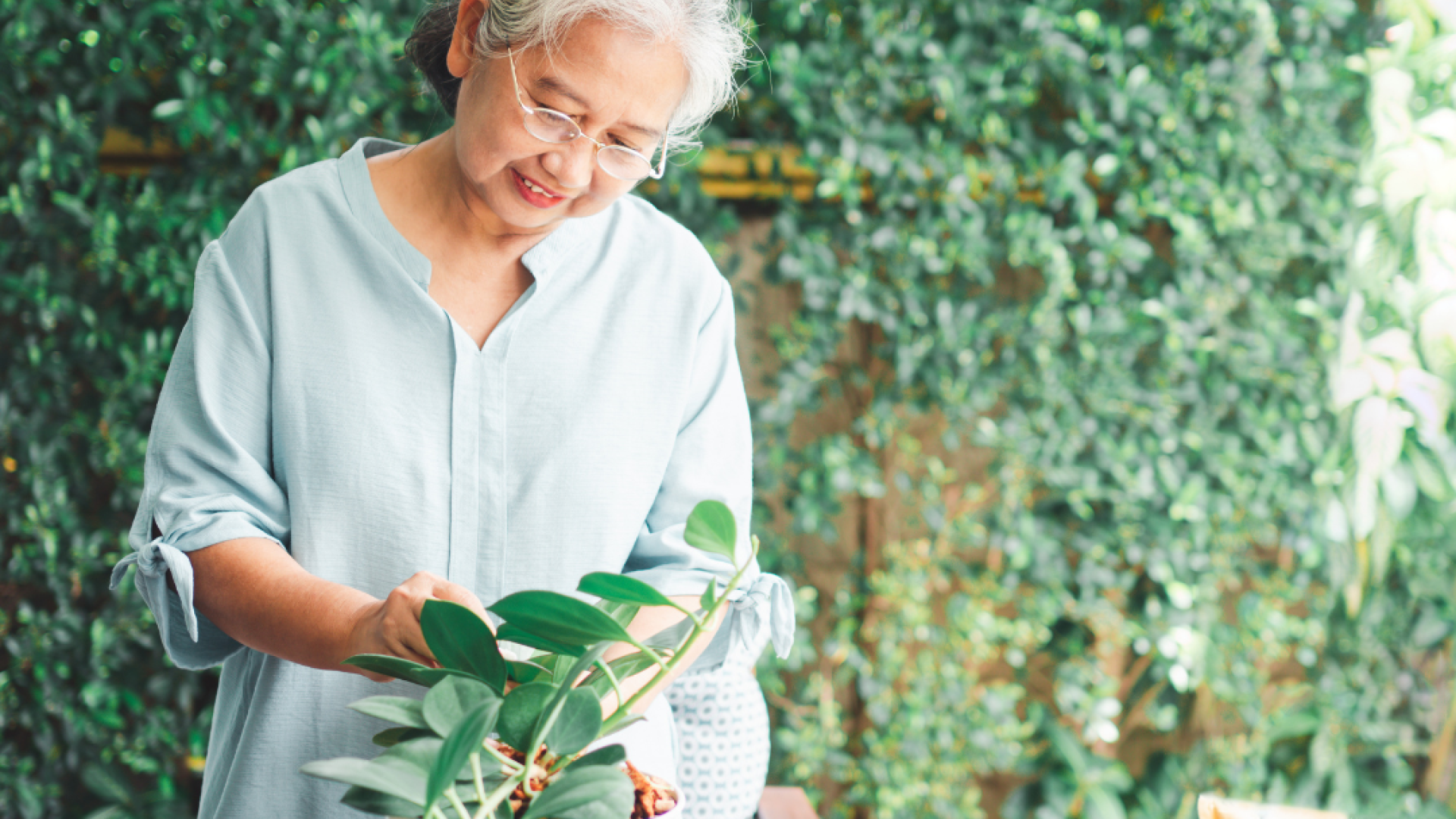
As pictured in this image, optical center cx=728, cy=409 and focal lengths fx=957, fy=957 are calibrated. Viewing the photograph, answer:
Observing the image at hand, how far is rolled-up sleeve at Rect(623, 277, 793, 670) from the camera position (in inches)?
32.7

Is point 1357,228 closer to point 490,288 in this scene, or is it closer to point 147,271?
point 490,288

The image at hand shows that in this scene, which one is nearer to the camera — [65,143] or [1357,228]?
[65,143]

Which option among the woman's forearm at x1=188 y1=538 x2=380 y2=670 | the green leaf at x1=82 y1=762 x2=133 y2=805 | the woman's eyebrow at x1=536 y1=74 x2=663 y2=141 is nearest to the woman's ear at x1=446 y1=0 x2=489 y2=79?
the woman's eyebrow at x1=536 y1=74 x2=663 y2=141

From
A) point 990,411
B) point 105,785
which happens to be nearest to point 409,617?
point 105,785

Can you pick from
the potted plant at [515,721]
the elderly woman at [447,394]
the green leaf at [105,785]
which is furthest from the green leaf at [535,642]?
the green leaf at [105,785]

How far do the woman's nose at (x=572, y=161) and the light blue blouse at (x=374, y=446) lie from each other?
0.11m

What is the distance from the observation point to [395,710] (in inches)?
19.4

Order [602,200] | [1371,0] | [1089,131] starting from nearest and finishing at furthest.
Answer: [602,200] < [1089,131] < [1371,0]

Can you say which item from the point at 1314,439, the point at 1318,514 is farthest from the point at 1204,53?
the point at 1318,514

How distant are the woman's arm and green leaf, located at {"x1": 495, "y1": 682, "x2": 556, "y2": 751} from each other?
0.12 metres

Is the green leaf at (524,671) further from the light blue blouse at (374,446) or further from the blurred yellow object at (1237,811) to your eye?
the blurred yellow object at (1237,811)

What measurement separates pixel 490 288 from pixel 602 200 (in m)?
0.14

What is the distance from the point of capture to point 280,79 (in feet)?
5.06

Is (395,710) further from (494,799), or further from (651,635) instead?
(651,635)
